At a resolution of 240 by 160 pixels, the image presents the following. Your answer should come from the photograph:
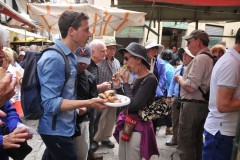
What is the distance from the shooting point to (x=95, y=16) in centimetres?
621

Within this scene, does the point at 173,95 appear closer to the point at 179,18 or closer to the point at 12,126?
the point at 179,18

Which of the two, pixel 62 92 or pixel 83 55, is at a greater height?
pixel 83 55

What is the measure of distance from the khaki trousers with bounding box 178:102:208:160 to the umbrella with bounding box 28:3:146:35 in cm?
320

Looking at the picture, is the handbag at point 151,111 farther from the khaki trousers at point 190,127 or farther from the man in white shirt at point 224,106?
the man in white shirt at point 224,106

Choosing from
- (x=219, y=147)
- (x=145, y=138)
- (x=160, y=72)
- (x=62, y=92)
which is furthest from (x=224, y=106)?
(x=160, y=72)

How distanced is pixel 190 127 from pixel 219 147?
0.95m

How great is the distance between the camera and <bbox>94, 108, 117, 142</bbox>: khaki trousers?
15.6ft

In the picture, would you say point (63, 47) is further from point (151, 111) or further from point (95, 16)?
point (95, 16)

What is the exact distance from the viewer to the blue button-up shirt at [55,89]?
79.7 inches

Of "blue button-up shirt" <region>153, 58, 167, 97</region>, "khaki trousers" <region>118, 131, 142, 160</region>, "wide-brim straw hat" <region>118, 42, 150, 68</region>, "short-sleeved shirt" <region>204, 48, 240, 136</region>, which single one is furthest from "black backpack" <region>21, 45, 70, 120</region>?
"blue button-up shirt" <region>153, 58, 167, 97</region>

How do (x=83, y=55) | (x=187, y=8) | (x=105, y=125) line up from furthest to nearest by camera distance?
(x=105, y=125) → (x=187, y=8) → (x=83, y=55)

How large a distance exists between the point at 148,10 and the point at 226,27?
60.7 feet

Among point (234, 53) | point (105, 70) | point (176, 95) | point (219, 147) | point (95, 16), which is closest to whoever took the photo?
point (234, 53)

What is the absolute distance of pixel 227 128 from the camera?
2254 mm
